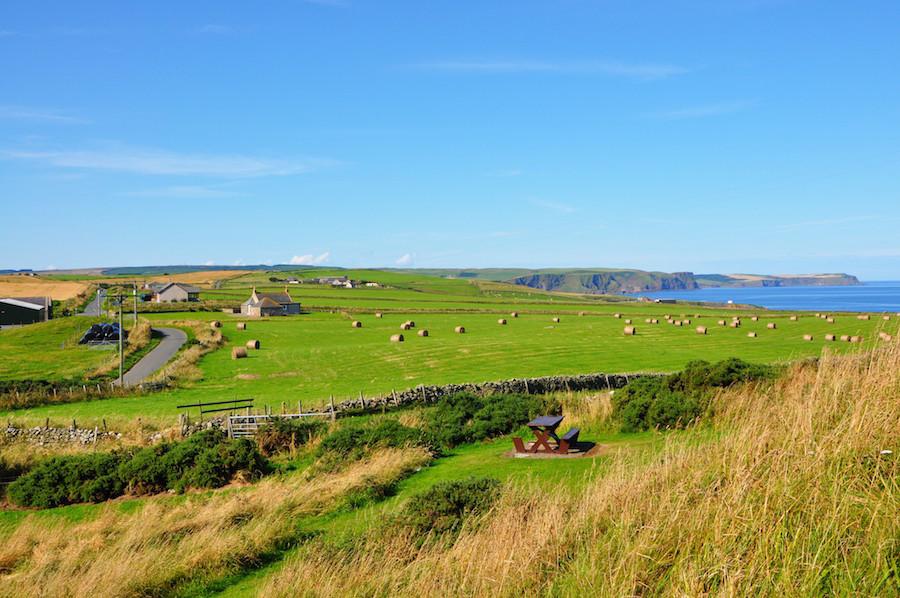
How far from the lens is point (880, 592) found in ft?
18.1

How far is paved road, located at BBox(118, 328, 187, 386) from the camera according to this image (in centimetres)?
4666

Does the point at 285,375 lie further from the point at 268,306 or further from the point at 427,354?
the point at 268,306

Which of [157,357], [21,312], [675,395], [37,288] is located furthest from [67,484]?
[37,288]

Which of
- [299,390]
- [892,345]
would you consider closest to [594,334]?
[299,390]

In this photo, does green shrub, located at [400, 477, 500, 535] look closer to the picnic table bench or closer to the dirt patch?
the picnic table bench

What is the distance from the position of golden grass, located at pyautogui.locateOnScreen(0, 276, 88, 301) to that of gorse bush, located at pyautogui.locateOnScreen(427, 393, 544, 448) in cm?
11468

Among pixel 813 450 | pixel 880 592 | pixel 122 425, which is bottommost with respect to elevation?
pixel 122 425

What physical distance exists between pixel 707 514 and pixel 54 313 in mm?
116752

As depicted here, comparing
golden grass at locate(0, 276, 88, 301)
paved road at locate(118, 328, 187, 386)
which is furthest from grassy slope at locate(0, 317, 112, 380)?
golden grass at locate(0, 276, 88, 301)

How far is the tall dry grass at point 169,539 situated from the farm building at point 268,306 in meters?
73.7

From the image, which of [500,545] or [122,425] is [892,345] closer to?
[500,545]

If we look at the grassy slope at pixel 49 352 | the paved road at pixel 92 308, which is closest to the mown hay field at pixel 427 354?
the grassy slope at pixel 49 352

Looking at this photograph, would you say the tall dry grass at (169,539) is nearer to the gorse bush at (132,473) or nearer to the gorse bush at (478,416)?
the gorse bush at (132,473)

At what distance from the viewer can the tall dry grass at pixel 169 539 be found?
11.8 meters
